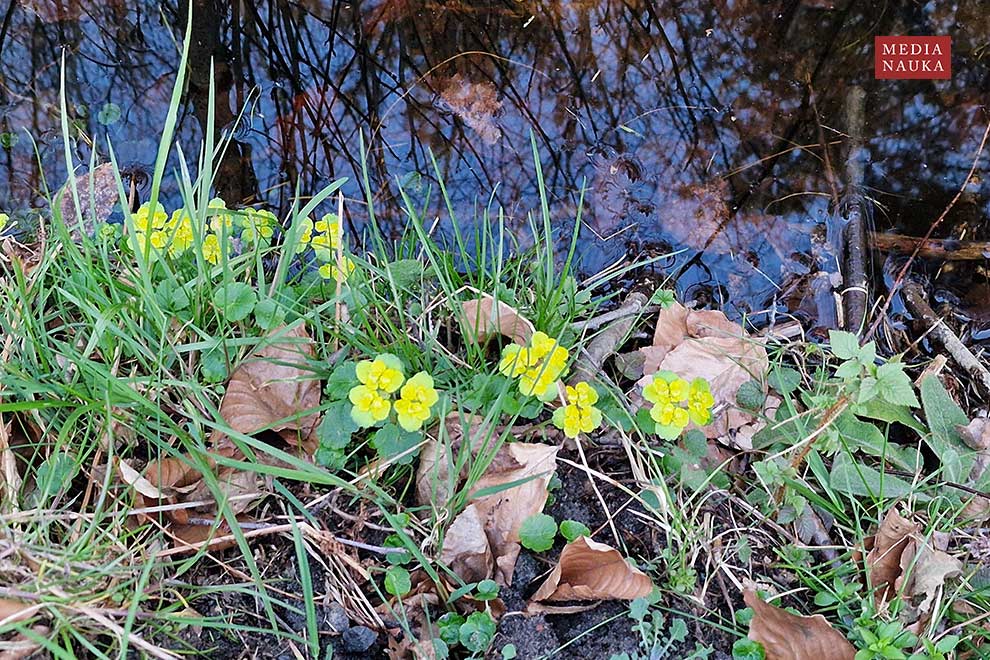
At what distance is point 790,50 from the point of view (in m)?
2.97

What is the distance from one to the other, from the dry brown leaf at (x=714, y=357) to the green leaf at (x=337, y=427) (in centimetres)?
76

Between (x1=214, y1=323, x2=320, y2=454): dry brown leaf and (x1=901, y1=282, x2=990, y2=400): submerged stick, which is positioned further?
(x1=901, y1=282, x2=990, y2=400): submerged stick

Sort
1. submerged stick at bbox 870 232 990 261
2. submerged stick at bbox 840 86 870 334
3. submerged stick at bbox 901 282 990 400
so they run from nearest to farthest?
submerged stick at bbox 901 282 990 400, submerged stick at bbox 840 86 870 334, submerged stick at bbox 870 232 990 261

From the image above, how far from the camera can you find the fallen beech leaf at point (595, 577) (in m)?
1.55

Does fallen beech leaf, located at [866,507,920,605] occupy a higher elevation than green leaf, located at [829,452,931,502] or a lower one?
lower

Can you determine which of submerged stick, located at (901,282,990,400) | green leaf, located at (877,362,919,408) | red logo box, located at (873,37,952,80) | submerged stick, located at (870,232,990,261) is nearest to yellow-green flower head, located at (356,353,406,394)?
green leaf, located at (877,362,919,408)

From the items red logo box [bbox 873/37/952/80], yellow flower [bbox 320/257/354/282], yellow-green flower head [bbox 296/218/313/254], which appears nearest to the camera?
yellow flower [bbox 320/257/354/282]

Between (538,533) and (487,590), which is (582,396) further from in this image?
(487,590)

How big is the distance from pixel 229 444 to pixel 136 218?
2.23 ft

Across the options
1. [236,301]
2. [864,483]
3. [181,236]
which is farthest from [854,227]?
[181,236]

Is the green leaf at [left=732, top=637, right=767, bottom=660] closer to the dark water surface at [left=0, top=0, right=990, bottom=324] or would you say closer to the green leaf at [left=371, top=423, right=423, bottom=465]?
the green leaf at [left=371, top=423, right=423, bottom=465]

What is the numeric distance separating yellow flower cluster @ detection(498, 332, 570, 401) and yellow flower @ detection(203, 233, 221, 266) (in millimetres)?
813

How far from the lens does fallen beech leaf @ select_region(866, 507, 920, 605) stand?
1.63m

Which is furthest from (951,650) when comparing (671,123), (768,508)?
(671,123)
